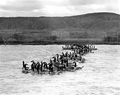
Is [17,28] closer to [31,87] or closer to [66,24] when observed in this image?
[66,24]

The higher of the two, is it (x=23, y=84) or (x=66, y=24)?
(x=66, y=24)

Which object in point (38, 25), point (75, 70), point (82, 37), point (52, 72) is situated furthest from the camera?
point (38, 25)

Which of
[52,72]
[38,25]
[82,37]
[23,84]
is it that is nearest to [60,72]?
[52,72]

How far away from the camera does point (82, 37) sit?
123688 mm

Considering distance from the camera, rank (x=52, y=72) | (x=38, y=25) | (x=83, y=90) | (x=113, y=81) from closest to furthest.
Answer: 1. (x=83, y=90)
2. (x=113, y=81)
3. (x=52, y=72)
4. (x=38, y=25)

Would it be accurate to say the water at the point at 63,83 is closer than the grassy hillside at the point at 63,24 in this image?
Yes

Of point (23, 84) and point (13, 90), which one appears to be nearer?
point (13, 90)

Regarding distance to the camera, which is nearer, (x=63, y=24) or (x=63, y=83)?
(x=63, y=83)

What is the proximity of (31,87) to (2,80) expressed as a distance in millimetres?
4451

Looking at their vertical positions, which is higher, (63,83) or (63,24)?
(63,24)

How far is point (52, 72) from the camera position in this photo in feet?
96.1

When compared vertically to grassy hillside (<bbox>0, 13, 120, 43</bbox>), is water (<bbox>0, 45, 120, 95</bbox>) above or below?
below

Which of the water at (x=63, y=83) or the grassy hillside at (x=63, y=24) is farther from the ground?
the grassy hillside at (x=63, y=24)

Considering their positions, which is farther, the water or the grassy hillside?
the grassy hillside
